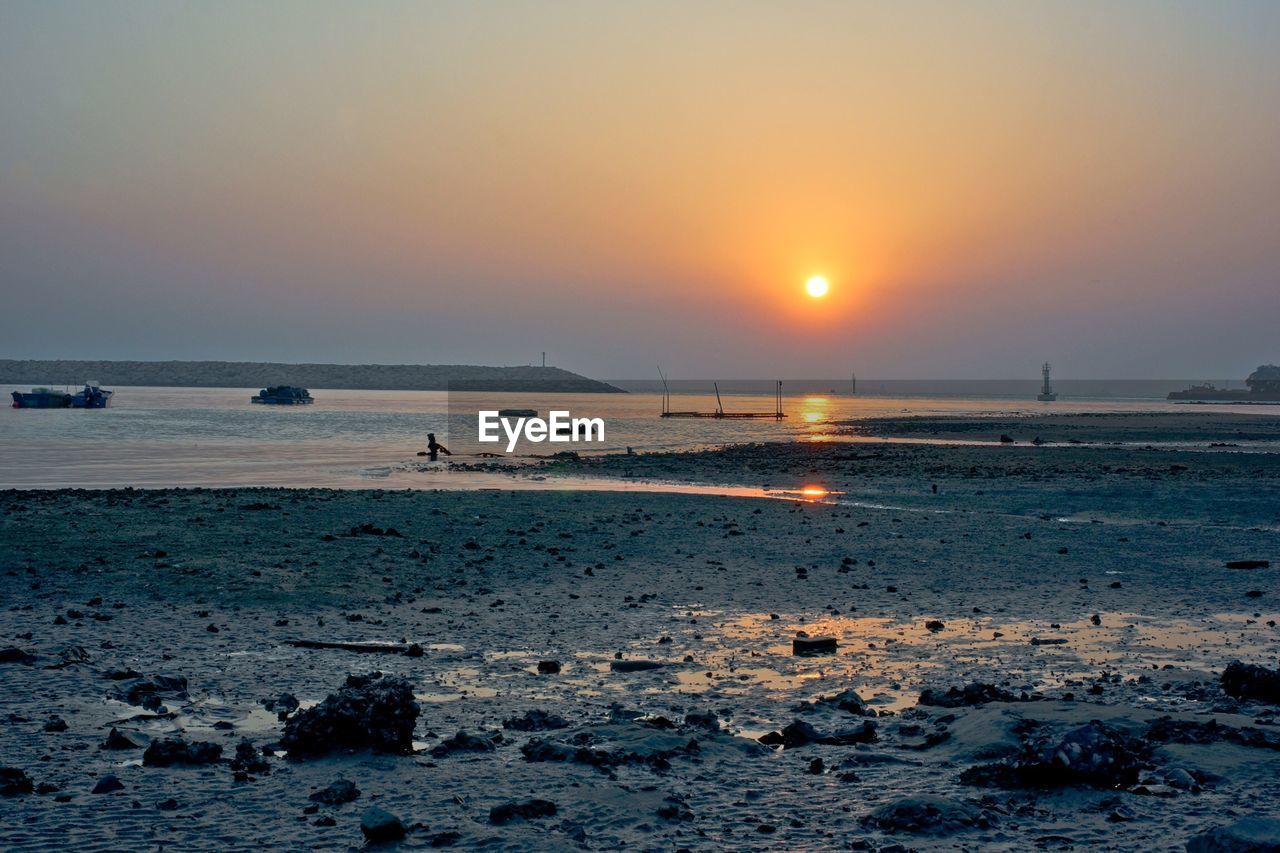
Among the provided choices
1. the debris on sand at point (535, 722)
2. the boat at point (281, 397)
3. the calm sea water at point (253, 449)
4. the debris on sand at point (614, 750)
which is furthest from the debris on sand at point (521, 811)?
the boat at point (281, 397)

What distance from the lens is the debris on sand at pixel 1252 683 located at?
940 centimetres

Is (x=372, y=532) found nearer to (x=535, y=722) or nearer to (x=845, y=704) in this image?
(x=535, y=722)

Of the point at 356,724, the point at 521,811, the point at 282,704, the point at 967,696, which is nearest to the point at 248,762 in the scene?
the point at 356,724

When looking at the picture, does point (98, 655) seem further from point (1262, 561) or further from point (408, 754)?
point (1262, 561)

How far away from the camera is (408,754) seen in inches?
311

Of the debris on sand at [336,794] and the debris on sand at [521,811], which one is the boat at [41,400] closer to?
the debris on sand at [336,794]

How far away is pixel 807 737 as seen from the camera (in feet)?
27.3

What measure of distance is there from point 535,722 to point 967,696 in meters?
3.80

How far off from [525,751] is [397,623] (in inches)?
219

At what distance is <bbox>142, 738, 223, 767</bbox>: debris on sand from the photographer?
24.5 ft

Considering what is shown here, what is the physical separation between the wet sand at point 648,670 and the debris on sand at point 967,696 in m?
0.09

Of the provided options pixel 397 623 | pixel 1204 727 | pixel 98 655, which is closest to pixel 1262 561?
pixel 1204 727

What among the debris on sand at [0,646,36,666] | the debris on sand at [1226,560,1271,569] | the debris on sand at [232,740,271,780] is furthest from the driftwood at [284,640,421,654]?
the debris on sand at [1226,560,1271,569]

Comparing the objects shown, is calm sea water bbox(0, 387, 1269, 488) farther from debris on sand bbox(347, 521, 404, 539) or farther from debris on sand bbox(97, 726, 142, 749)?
debris on sand bbox(97, 726, 142, 749)
